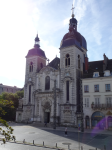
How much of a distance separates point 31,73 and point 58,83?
1107cm

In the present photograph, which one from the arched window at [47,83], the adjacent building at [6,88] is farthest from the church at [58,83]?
the adjacent building at [6,88]

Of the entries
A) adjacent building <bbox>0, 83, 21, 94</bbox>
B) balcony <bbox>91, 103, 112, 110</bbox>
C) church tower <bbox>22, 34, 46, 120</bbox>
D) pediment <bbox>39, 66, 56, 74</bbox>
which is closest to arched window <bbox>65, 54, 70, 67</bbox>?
pediment <bbox>39, 66, 56, 74</bbox>

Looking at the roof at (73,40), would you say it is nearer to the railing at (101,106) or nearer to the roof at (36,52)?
the roof at (36,52)

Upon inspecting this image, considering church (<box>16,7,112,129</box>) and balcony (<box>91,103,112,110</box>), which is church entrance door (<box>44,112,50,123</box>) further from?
balcony (<box>91,103,112,110</box>)

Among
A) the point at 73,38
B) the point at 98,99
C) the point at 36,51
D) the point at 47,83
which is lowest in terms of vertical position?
the point at 98,99

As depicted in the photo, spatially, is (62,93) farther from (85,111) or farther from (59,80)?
(85,111)

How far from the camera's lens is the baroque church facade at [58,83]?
136 ft

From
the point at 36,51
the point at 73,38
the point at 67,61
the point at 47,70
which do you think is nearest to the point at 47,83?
the point at 47,70

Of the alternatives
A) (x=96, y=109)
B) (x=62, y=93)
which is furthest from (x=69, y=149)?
(x=62, y=93)

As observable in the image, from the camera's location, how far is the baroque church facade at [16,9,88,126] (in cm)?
4138

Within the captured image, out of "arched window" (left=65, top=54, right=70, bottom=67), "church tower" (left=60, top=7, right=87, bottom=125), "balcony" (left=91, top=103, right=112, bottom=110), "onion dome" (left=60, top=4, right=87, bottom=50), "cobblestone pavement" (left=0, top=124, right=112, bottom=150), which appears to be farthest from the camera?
"onion dome" (left=60, top=4, right=87, bottom=50)

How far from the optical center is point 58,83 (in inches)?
1746

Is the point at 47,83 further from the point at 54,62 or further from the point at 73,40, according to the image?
the point at 73,40

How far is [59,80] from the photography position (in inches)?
1753
